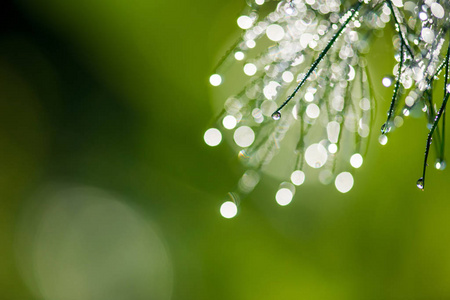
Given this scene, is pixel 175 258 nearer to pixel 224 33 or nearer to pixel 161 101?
pixel 161 101

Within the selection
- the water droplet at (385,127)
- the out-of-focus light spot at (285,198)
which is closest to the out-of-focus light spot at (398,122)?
the water droplet at (385,127)

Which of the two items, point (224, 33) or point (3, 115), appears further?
point (3, 115)

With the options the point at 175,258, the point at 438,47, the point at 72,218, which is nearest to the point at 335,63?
the point at 438,47

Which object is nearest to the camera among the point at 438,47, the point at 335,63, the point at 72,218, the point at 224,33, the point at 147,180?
the point at 438,47

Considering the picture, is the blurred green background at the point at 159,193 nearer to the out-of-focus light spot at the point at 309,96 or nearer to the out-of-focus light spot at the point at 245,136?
the out-of-focus light spot at the point at 245,136

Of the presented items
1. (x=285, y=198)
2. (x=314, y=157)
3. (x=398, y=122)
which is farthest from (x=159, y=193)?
(x=398, y=122)

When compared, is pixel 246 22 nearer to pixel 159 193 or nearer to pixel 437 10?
pixel 437 10

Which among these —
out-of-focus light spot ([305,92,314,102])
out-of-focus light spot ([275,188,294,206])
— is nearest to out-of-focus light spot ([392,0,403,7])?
out-of-focus light spot ([305,92,314,102])
